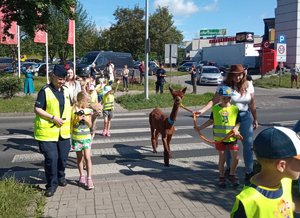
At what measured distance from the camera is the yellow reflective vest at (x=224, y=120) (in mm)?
5852

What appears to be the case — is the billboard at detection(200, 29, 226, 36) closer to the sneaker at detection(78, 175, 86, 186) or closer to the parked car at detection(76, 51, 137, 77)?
the parked car at detection(76, 51, 137, 77)

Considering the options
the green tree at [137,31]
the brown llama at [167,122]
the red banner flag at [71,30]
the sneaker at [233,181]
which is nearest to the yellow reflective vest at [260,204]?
the sneaker at [233,181]

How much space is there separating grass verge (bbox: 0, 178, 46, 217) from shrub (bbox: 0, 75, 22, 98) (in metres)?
14.3

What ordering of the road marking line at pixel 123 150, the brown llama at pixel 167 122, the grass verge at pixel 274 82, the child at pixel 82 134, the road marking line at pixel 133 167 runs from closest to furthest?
the child at pixel 82 134, the brown llama at pixel 167 122, the road marking line at pixel 133 167, the road marking line at pixel 123 150, the grass verge at pixel 274 82

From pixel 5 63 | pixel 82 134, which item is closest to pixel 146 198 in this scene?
pixel 82 134

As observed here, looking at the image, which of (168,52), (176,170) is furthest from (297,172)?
(168,52)

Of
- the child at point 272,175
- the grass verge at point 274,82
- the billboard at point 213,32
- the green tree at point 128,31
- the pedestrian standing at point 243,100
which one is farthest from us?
the billboard at point 213,32

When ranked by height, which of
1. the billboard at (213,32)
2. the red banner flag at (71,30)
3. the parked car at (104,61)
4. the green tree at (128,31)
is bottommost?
the parked car at (104,61)

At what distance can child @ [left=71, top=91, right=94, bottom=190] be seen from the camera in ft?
20.0

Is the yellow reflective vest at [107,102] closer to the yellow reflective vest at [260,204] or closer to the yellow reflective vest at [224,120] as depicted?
the yellow reflective vest at [224,120]

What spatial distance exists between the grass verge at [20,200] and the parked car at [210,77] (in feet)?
87.6

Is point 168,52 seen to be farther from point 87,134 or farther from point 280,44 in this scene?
point 87,134

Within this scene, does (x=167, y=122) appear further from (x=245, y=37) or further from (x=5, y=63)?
(x=245, y=37)

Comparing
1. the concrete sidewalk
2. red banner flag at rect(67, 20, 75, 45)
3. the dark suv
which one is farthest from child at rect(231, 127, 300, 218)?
the dark suv
